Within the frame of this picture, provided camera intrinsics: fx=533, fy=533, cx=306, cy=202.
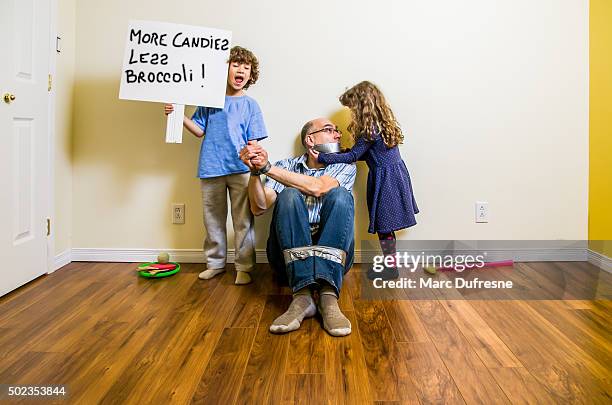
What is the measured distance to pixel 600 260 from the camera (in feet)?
8.95

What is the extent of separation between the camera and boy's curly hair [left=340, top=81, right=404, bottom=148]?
97.2 inches

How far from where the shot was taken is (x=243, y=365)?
1571 mm

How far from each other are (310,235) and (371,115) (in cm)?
74

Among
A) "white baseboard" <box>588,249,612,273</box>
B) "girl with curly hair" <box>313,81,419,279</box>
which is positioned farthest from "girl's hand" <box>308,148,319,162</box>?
"white baseboard" <box>588,249,612,273</box>

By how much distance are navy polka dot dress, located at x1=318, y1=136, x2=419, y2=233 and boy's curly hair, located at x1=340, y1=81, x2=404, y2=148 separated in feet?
0.13

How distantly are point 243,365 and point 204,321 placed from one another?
42cm

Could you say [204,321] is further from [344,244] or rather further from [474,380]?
[474,380]

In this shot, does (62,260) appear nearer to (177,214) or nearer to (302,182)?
(177,214)

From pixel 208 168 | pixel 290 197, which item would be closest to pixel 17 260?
pixel 208 168

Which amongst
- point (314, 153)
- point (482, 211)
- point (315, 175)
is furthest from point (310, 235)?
point (482, 211)

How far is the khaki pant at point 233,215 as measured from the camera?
250 cm

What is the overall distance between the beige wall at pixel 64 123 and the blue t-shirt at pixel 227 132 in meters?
0.68

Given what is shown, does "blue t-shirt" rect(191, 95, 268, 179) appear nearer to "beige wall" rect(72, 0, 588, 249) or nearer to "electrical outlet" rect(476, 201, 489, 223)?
"beige wall" rect(72, 0, 588, 249)

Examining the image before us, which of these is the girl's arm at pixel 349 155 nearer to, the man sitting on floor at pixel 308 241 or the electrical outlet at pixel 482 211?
the man sitting on floor at pixel 308 241
